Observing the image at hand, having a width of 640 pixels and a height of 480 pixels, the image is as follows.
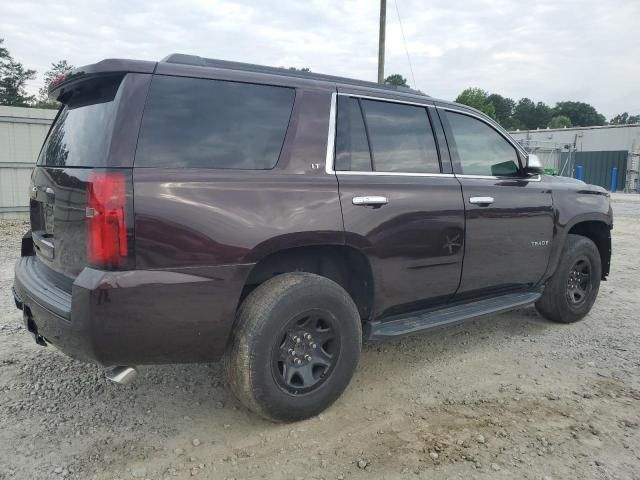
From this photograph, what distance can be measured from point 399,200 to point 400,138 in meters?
0.50

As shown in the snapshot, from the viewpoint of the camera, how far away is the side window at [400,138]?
329cm

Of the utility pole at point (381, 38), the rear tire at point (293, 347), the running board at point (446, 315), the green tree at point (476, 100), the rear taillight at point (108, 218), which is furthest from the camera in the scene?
the green tree at point (476, 100)

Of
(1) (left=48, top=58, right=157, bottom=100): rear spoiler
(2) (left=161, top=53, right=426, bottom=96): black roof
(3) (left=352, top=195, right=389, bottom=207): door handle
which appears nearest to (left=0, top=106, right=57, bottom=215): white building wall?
(1) (left=48, top=58, right=157, bottom=100): rear spoiler

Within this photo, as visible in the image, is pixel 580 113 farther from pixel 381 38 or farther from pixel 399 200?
pixel 399 200

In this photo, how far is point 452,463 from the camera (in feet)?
8.41

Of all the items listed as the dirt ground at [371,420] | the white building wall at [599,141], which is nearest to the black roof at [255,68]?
the dirt ground at [371,420]

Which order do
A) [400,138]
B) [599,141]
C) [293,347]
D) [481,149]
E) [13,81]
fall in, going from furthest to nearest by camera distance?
[13,81] < [599,141] < [481,149] < [400,138] < [293,347]

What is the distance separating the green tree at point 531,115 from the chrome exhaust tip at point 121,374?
107981 millimetres

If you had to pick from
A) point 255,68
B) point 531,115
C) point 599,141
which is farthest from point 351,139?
point 531,115

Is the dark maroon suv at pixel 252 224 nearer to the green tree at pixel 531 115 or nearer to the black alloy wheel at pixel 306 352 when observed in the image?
the black alloy wheel at pixel 306 352

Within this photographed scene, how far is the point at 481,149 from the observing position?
13.1 feet

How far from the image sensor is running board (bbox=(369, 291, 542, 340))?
3238 millimetres

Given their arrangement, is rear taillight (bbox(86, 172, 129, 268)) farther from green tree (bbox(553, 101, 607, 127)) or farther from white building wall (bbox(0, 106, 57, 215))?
green tree (bbox(553, 101, 607, 127))

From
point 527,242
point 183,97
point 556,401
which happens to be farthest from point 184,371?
point 527,242
